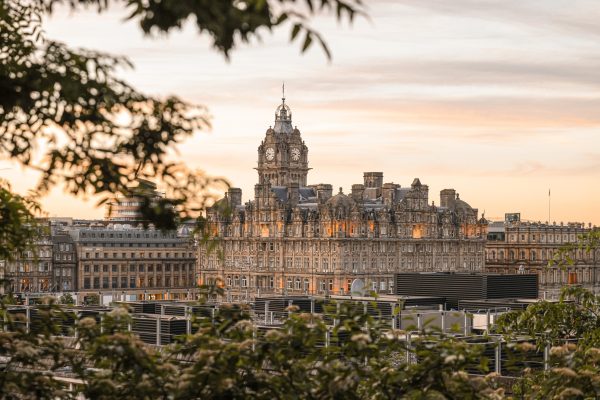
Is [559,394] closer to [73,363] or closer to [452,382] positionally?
[452,382]

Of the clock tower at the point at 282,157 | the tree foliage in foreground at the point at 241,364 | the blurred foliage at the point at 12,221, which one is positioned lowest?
the tree foliage in foreground at the point at 241,364

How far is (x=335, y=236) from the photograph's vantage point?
6378 inches

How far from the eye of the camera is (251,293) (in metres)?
167

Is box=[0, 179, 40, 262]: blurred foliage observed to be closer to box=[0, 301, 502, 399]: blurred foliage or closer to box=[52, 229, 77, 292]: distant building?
box=[0, 301, 502, 399]: blurred foliage

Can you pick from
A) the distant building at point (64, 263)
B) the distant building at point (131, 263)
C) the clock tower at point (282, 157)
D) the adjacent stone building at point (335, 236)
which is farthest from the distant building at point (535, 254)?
the distant building at point (64, 263)

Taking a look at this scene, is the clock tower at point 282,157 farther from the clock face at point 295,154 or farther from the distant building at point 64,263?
the distant building at point 64,263

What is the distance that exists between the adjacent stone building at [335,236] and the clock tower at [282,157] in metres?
0.21

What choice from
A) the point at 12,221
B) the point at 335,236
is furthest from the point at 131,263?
the point at 12,221

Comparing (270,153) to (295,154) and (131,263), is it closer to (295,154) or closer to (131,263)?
(295,154)

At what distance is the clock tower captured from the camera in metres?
179

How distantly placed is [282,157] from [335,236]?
20.4 meters

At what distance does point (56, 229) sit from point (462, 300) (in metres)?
112

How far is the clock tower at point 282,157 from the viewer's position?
179125 millimetres

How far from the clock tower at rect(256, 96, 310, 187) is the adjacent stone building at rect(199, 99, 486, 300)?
212 mm
